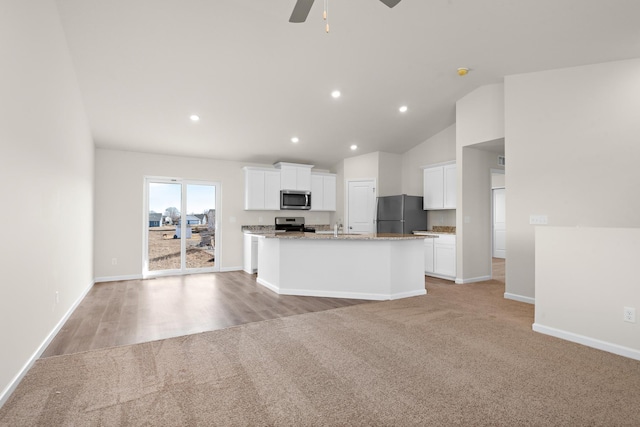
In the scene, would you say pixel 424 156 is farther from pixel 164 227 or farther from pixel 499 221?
pixel 164 227

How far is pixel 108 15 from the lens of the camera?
296 cm

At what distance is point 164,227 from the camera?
20.6 ft

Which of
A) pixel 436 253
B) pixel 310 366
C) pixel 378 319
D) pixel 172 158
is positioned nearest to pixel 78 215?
pixel 172 158

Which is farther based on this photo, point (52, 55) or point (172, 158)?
point (172, 158)

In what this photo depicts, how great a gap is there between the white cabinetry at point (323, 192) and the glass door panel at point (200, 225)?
2.24 meters

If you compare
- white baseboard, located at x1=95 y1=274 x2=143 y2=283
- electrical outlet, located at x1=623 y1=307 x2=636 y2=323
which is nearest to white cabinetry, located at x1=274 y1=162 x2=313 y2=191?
white baseboard, located at x1=95 y1=274 x2=143 y2=283

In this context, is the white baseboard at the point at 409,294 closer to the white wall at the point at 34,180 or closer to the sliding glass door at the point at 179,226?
the white wall at the point at 34,180

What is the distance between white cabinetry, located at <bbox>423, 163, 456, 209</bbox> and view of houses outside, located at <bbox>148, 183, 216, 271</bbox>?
Answer: 454 centimetres

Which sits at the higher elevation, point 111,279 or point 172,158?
point 172,158

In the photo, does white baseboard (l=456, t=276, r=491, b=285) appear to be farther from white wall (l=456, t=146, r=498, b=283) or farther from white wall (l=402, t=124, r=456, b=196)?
white wall (l=402, t=124, r=456, b=196)

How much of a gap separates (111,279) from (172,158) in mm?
2534

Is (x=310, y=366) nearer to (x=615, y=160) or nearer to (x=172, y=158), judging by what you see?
(x=615, y=160)

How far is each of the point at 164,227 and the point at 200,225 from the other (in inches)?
26.8

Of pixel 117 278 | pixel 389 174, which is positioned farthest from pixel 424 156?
pixel 117 278
